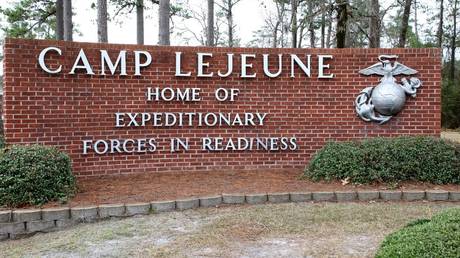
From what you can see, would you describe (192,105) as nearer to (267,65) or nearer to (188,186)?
(267,65)

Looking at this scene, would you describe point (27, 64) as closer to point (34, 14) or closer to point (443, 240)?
point (443, 240)

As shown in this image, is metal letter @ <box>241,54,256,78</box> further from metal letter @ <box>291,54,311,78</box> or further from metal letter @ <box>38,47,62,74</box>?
metal letter @ <box>38,47,62,74</box>

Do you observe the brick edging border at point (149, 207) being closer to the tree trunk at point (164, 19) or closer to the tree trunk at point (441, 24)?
the tree trunk at point (164, 19)

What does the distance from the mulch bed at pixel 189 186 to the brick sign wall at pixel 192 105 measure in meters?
0.34

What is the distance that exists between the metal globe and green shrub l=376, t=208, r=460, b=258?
4835 mm

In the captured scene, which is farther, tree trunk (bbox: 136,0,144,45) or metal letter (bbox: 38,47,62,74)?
tree trunk (bbox: 136,0,144,45)

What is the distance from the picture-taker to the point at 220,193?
6363mm

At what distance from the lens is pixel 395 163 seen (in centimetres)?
679

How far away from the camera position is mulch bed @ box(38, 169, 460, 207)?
6230 mm

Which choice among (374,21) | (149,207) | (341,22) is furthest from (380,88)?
(374,21)

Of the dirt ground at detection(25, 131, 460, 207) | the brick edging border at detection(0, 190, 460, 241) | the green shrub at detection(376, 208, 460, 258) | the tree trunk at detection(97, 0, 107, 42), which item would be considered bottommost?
the brick edging border at detection(0, 190, 460, 241)

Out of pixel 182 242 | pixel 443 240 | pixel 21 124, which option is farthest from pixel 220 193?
pixel 443 240

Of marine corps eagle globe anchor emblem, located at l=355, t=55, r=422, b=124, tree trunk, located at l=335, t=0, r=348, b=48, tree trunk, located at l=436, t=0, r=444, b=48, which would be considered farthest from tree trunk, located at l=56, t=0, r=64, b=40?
tree trunk, located at l=436, t=0, r=444, b=48

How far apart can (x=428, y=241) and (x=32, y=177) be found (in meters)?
4.48
